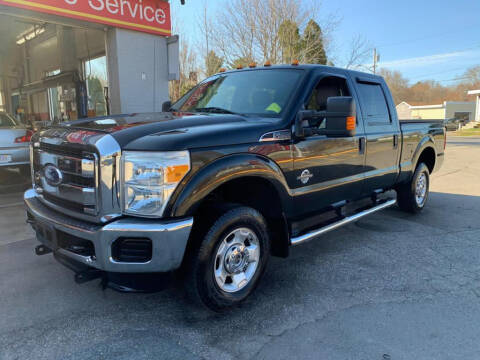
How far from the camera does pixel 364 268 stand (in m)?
3.74

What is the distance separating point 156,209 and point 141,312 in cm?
102

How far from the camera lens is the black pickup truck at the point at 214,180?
7.84 feet

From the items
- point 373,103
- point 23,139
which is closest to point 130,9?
point 23,139

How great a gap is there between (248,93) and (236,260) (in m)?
1.68

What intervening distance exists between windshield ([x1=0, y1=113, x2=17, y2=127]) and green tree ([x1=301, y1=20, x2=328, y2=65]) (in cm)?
1271

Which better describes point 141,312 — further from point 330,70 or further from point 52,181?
point 330,70

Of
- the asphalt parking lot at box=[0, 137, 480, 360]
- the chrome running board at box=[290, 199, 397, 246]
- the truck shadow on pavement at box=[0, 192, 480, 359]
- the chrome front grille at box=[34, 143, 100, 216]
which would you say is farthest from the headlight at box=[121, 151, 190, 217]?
the chrome running board at box=[290, 199, 397, 246]

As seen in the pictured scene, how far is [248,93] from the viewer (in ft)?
12.1

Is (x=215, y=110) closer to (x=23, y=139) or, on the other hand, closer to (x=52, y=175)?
(x=52, y=175)

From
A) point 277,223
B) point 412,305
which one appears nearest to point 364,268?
point 412,305

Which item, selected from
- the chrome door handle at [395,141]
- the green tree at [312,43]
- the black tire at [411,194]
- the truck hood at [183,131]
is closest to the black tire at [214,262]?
the truck hood at [183,131]

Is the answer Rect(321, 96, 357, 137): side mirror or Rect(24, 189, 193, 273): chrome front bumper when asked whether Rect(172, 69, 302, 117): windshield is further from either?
Rect(24, 189, 193, 273): chrome front bumper

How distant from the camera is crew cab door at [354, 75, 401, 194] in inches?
169

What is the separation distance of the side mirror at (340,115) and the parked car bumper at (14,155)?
5984 mm
